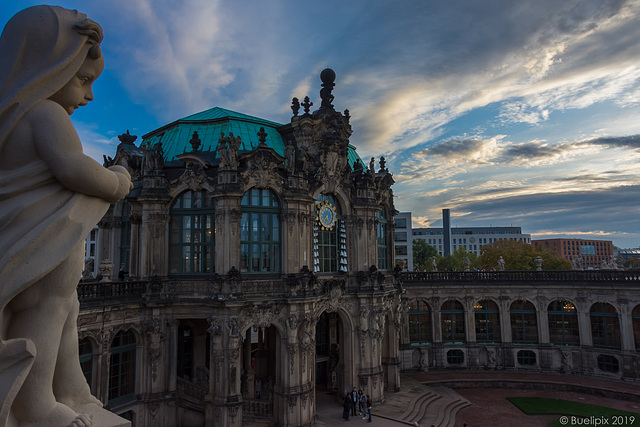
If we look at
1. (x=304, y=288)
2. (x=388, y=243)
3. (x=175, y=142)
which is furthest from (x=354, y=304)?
(x=175, y=142)

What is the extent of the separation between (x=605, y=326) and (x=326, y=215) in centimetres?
2871

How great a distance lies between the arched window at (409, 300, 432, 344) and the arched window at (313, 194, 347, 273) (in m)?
15.2

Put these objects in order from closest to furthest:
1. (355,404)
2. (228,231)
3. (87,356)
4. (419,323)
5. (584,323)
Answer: (87,356) < (228,231) < (355,404) < (584,323) < (419,323)

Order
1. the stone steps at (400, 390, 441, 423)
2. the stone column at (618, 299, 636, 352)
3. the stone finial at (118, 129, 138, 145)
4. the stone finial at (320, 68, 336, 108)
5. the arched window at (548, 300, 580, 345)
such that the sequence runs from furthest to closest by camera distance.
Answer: the arched window at (548, 300, 580, 345)
the stone column at (618, 299, 636, 352)
the stone finial at (320, 68, 336, 108)
the stone steps at (400, 390, 441, 423)
the stone finial at (118, 129, 138, 145)

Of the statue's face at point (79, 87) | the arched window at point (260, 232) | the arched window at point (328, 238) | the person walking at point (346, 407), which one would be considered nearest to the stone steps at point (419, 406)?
the person walking at point (346, 407)

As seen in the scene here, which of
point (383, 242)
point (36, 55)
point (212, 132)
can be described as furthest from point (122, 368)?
point (36, 55)

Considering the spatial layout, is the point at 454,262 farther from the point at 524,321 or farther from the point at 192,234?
the point at 192,234

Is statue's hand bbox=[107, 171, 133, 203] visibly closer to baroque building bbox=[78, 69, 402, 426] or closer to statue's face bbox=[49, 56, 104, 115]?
statue's face bbox=[49, 56, 104, 115]

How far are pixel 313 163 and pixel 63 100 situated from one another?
77.3 ft

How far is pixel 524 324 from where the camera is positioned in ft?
136

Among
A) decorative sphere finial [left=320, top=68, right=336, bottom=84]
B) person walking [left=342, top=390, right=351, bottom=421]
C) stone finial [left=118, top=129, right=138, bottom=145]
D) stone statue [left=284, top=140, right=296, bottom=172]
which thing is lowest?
person walking [left=342, top=390, right=351, bottom=421]

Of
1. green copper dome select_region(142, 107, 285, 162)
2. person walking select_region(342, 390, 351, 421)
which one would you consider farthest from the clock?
person walking select_region(342, 390, 351, 421)

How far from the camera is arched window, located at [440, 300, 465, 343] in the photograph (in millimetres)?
42281

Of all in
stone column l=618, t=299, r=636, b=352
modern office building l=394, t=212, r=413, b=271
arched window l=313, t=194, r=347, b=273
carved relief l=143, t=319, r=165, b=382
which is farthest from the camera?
modern office building l=394, t=212, r=413, b=271
